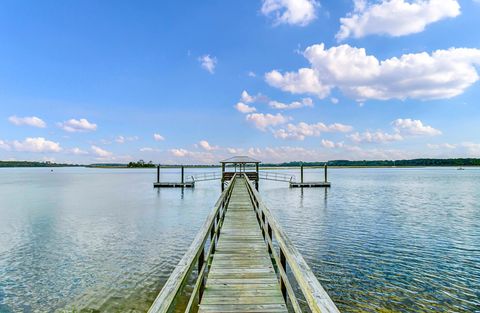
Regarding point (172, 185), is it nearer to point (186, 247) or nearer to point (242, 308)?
point (186, 247)

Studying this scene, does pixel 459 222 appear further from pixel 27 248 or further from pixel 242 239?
pixel 27 248

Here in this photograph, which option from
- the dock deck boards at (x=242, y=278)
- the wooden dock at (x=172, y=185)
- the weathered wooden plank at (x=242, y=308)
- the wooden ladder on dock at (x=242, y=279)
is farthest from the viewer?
the wooden dock at (x=172, y=185)

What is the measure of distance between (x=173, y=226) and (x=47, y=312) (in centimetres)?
894

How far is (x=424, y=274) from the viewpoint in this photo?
8.30 meters

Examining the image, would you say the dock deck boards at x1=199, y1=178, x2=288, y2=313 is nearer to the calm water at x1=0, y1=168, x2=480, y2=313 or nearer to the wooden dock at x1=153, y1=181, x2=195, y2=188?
the calm water at x1=0, y1=168, x2=480, y2=313

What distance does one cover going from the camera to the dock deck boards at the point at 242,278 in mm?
4031

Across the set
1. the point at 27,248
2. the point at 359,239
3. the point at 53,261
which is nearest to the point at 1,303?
the point at 53,261

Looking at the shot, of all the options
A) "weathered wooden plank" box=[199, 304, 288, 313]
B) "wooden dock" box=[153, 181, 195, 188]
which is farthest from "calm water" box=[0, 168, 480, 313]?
"wooden dock" box=[153, 181, 195, 188]

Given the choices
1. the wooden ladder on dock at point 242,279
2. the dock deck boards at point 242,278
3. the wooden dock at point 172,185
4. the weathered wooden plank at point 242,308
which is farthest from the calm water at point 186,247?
the wooden dock at point 172,185

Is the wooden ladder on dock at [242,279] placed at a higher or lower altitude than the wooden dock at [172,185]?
higher

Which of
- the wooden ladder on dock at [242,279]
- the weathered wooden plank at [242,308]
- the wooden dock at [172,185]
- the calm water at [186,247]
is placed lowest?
the calm water at [186,247]

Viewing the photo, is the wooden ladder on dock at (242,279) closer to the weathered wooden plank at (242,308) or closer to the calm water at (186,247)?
the weathered wooden plank at (242,308)

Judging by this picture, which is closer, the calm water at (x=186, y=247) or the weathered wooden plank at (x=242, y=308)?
the weathered wooden plank at (x=242, y=308)

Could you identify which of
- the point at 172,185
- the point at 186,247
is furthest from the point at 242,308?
the point at 172,185
